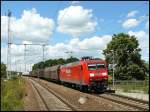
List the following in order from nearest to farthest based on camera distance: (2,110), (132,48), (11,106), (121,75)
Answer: (2,110) < (11,106) < (121,75) < (132,48)

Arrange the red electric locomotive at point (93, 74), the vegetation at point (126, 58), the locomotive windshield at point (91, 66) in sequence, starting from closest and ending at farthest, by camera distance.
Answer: the red electric locomotive at point (93, 74), the locomotive windshield at point (91, 66), the vegetation at point (126, 58)

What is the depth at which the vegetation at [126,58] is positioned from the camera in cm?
7681

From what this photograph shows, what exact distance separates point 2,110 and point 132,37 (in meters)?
67.9

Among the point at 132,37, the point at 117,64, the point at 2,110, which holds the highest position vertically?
the point at 132,37

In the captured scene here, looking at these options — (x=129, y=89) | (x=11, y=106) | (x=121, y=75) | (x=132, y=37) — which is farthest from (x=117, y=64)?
(x=11, y=106)

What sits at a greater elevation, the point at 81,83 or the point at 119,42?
the point at 119,42

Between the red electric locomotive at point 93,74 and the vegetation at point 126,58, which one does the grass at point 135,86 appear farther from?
the vegetation at point 126,58

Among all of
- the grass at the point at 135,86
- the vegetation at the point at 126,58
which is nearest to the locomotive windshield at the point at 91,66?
the grass at the point at 135,86

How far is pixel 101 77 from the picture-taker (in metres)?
40.2

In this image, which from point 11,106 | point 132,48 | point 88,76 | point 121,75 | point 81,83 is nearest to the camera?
point 11,106

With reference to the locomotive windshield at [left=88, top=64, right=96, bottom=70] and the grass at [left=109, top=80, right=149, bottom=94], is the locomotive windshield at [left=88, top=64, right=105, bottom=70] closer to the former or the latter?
the locomotive windshield at [left=88, top=64, right=96, bottom=70]

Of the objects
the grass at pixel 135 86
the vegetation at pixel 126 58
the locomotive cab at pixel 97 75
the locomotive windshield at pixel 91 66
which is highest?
the vegetation at pixel 126 58

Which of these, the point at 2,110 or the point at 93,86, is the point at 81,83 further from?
the point at 2,110

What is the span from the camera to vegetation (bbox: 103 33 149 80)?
252ft
